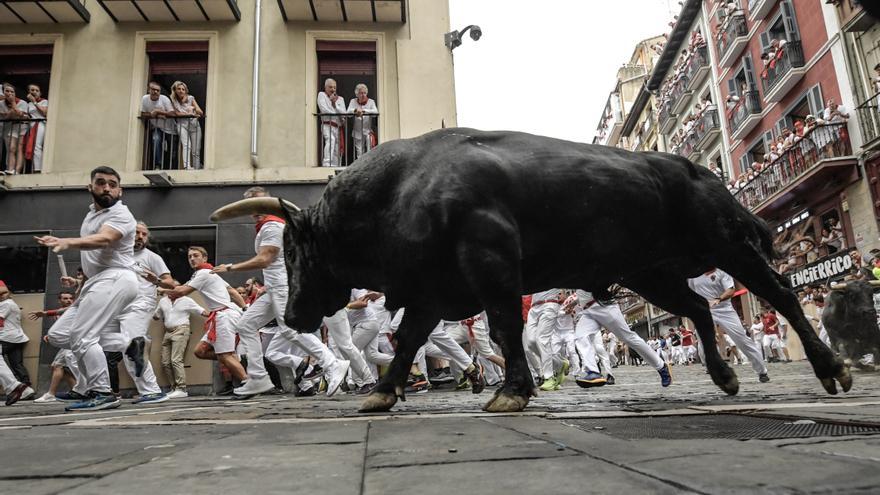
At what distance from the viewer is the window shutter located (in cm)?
2358

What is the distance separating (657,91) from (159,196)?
3536cm

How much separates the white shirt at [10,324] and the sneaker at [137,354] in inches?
160

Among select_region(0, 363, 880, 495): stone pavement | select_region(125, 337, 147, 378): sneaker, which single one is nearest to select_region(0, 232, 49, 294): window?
select_region(125, 337, 147, 378): sneaker

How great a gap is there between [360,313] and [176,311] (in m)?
3.33

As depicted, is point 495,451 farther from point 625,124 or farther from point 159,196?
point 625,124

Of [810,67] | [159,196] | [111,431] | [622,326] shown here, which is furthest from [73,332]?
[810,67]

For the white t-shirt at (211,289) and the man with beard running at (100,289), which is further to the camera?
the white t-shirt at (211,289)

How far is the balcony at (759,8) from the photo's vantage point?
25.1 m

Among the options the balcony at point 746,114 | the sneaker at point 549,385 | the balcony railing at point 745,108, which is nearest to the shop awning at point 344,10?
the sneaker at point 549,385

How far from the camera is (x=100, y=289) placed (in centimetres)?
594

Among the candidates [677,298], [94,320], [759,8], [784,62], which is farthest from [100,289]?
[759,8]

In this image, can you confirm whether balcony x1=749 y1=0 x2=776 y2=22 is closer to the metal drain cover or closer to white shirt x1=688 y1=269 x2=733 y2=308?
white shirt x1=688 y1=269 x2=733 y2=308

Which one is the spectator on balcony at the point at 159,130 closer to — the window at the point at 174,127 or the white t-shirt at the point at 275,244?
the window at the point at 174,127

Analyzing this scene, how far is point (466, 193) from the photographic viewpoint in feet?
12.6
